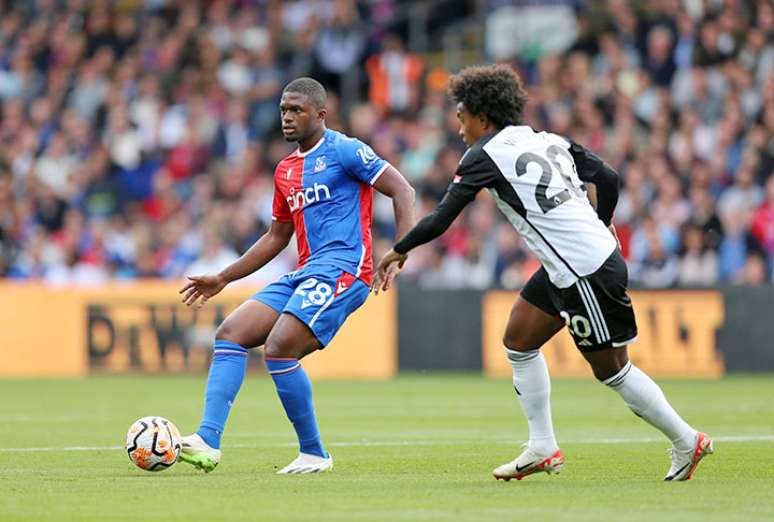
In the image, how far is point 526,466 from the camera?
27.0 ft

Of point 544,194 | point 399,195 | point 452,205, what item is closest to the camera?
point 452,205

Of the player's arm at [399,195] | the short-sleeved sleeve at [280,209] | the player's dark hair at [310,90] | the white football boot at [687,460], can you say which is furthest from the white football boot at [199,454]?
the white football boot at [687,460]

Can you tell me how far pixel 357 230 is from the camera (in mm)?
9008

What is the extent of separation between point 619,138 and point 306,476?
13038mm

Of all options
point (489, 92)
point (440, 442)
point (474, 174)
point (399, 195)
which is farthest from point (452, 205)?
point (440, 442)

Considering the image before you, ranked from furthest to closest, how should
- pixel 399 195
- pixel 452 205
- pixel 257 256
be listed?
pixel 257 256
pixel 399 195
pixel 452 205

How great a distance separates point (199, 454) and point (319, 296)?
1.10 m

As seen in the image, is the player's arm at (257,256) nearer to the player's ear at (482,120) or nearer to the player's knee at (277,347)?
the player's knee at (277,347)

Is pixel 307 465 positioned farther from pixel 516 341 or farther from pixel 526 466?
pixel 516 341

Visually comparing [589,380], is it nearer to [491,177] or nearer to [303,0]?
[303,0]

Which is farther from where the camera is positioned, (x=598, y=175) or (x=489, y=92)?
(x=598, y=175)

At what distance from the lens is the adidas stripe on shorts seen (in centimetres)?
791

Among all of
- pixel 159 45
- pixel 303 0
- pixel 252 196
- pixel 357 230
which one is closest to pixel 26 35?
pixel 159 45

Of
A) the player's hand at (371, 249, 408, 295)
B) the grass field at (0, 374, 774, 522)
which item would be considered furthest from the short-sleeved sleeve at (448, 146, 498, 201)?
the grass field at (0, 374, 774, 522)
